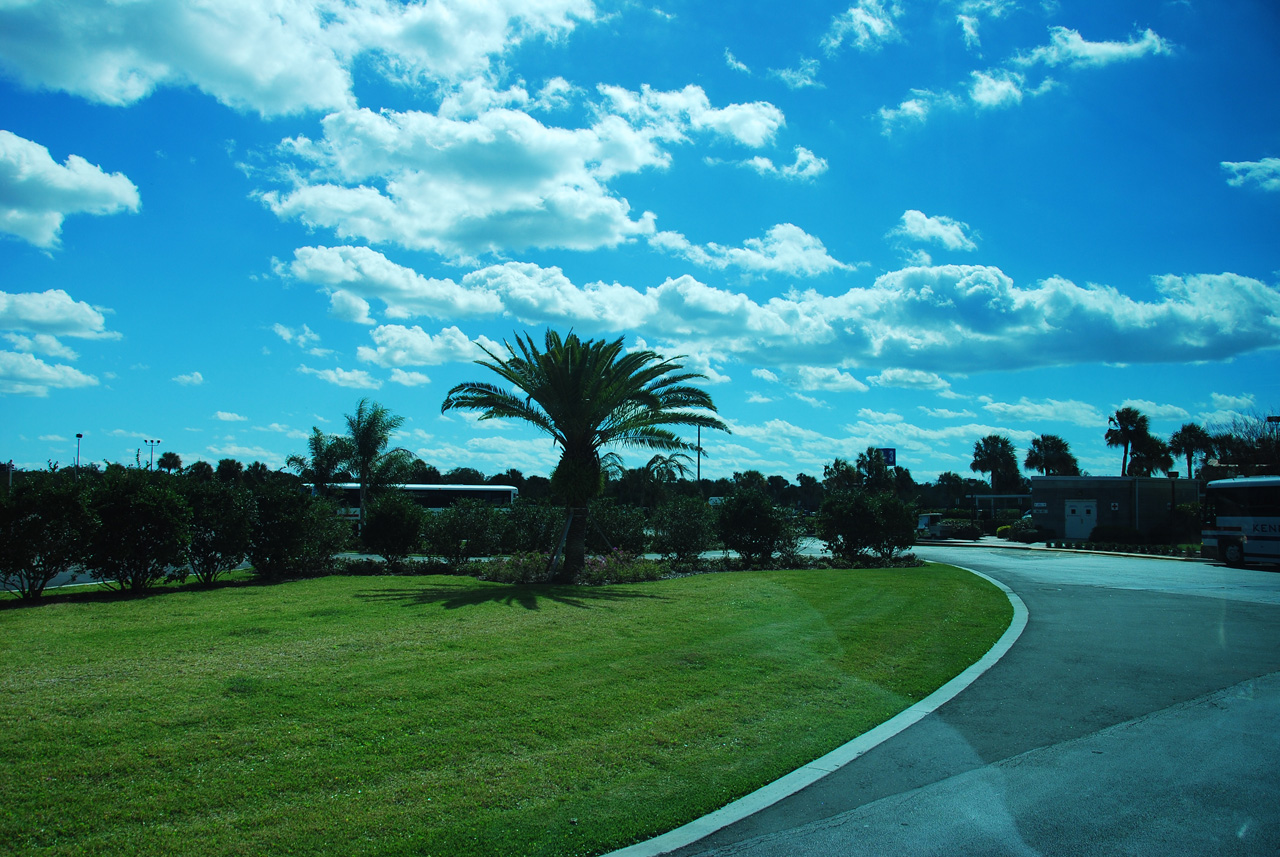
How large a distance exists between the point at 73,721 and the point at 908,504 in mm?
22907

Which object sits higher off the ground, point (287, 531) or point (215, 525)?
point (215, 525)

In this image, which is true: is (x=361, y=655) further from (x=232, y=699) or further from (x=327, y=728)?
(x=327, y=728)

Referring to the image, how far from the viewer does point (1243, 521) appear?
25.0 meters

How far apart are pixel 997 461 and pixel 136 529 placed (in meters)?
82.1

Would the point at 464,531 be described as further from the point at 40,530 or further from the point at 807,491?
the point at 807,491

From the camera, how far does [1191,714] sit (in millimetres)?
6547

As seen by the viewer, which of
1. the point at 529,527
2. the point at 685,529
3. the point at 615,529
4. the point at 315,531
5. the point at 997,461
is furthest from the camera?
the point at 997,461

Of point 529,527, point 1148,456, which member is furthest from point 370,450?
point 1148,456

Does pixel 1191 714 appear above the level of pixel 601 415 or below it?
below

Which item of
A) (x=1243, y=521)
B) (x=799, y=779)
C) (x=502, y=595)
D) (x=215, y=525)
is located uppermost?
(x=1243, y=521)

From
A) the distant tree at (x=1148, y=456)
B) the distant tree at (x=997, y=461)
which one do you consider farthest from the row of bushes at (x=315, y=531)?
the distant tree at (x=997, y=461)

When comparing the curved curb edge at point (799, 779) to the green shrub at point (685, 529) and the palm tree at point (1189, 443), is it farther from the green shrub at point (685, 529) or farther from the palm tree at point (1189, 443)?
the palm tree at point (1189, 443)

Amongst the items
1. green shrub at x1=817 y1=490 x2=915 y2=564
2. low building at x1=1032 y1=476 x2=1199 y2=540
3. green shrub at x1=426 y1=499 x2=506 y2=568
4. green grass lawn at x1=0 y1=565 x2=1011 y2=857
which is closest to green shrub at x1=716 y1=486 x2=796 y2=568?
green shrub at x1=817 y1=490 x2=915 y2=564

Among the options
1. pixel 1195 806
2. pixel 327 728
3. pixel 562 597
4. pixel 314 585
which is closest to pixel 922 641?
pixel 1195 806
